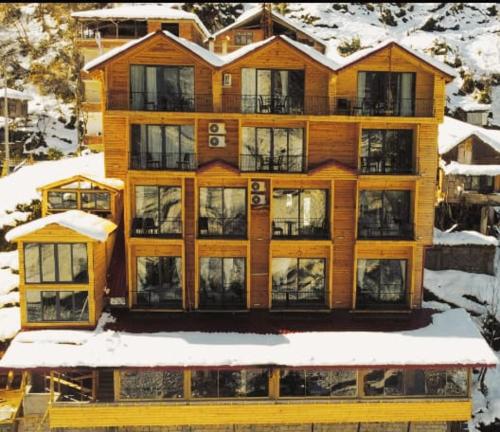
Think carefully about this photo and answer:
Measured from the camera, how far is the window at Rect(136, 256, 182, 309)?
88.5ft

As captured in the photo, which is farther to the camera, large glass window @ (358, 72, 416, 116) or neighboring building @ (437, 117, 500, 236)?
neighboring building @ (437, 117, 500, 236)

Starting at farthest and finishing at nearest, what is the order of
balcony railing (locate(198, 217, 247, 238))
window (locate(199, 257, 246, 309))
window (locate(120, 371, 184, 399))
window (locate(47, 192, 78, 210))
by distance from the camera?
window (locate(47, 192, 78, 210)), window (locate(199, 257, 246, 309)), balcony railing (locate(198, 217, 247, 238)), window (locate(120, 371, 184, 399))

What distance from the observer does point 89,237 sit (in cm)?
2402

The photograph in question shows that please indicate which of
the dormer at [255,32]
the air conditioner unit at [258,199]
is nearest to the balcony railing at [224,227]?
the air conditioner unit at [258,199]

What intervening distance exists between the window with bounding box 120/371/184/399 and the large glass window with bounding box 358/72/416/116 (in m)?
15.5

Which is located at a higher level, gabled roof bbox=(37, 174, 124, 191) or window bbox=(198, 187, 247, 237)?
gabled roof bbox=(37, 174, 124, 191)

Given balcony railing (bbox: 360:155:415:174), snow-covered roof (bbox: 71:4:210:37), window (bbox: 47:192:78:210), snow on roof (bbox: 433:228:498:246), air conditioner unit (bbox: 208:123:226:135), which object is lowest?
snow on roof (bbox: 433:228:498:246)

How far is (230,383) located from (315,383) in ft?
12.2

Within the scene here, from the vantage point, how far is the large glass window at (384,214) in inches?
1066

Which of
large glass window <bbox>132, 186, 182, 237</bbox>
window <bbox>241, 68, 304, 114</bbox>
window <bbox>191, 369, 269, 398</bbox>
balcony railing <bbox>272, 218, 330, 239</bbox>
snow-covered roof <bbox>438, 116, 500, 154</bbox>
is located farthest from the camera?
snow-covered roof <bbox>438, 116, 500, 154</bbox>

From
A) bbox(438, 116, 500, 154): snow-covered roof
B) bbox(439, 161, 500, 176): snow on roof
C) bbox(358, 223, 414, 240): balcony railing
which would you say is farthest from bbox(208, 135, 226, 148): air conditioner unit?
bbox(439, 161, 500, 176): snow on roof

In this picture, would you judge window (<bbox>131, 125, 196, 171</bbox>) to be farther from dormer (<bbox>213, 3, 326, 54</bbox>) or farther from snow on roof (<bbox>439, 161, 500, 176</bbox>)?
dormer (<bbox>213, 3, 326, 54</bbox>)

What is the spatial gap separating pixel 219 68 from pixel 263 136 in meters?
3.87

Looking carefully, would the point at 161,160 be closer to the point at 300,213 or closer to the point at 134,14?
the point at 300,213
